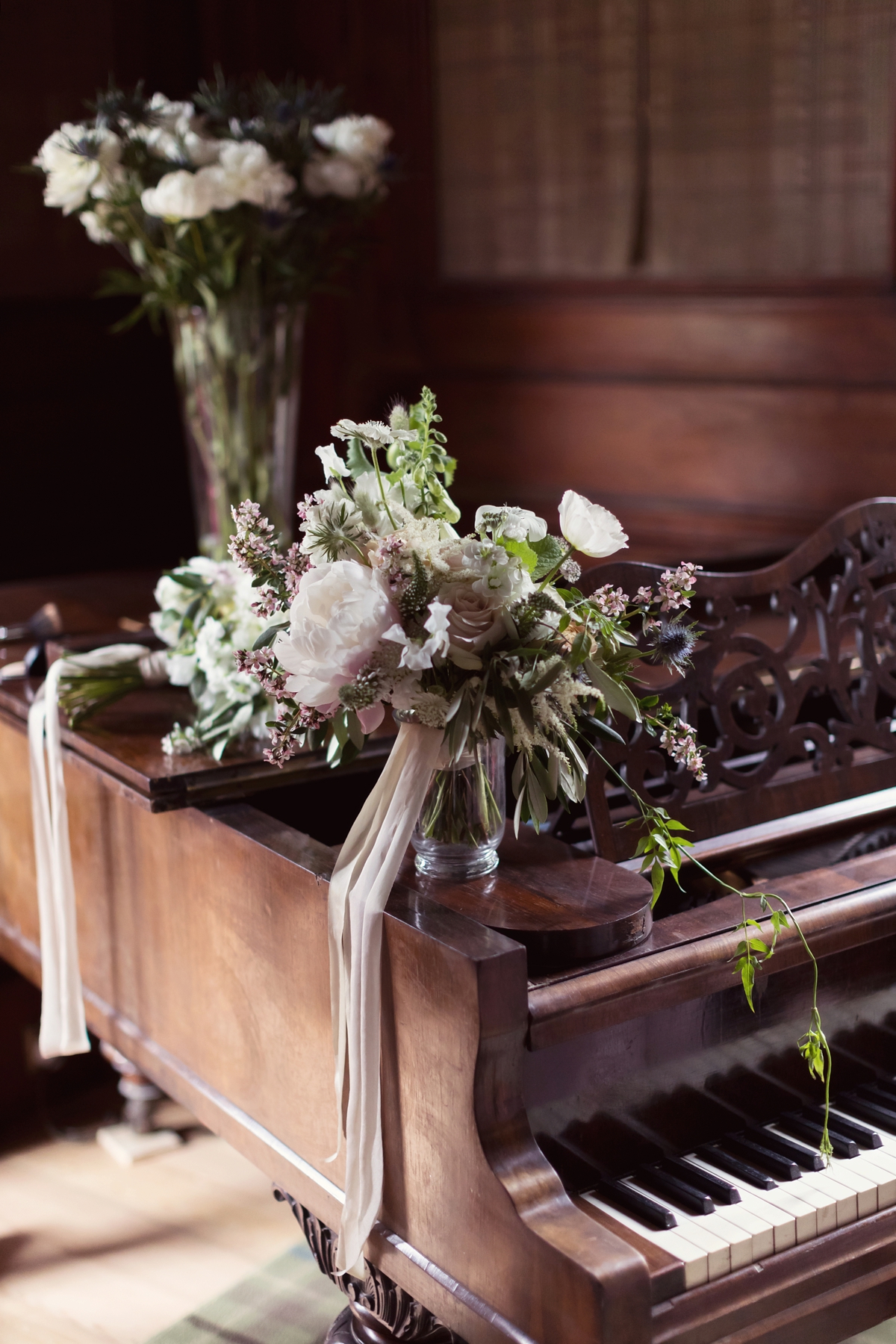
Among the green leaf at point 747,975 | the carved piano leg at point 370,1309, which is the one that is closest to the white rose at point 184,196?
the carved piano leg at point 370,1309

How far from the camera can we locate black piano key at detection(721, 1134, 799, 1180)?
1.51m

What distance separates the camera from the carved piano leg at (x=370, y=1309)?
5.36 feet

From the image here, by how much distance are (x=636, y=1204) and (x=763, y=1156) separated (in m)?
0.17

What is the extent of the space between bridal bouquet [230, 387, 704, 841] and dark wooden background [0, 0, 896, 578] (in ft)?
5.09

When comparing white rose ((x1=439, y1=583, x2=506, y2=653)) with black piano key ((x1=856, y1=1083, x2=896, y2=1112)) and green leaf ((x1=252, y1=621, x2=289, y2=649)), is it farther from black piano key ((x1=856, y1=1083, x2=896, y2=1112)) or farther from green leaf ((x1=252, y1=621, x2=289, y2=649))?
black piano key ((x1=856, y1=1083, x2=896, y2=1112))

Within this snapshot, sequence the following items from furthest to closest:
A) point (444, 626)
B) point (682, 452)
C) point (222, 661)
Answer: point (682, 452), point (222, 661), point (444, 626)

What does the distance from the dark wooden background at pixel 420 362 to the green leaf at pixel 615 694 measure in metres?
1.56

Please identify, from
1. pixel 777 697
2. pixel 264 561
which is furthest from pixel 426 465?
pixel 777 697

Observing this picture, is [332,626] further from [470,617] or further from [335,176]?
[335,176]

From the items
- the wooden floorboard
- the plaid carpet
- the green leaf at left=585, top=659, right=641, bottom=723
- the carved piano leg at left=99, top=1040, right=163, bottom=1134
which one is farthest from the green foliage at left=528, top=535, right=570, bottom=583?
the carved piano leg at left=99, top=1040, right=163, bottom=1134

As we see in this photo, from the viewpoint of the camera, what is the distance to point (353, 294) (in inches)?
164

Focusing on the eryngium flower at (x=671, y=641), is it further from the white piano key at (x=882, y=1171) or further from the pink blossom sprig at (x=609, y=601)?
the white piano key at (x=882, y=1171)

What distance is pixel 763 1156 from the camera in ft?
5.05

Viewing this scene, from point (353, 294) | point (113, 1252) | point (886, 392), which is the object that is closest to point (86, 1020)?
point (113, 1252)
